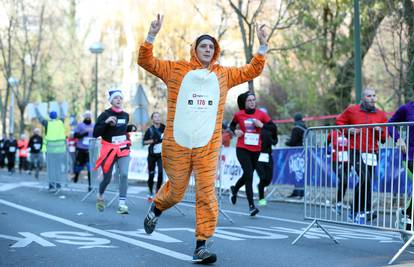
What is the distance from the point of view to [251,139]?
1330 centimetres

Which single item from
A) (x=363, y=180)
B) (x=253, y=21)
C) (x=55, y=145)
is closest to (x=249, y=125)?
(x=363, y=180)

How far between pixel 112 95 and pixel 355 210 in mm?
4828

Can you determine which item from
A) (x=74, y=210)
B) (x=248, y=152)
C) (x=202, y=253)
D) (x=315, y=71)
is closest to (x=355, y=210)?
(x=202, y=253)

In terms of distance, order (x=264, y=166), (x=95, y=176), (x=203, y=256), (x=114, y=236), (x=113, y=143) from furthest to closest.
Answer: (x=95, y=176)
(x=264, y=166)
(x=113, y=143)
(x=114, y=236)
(x=203, y=256)

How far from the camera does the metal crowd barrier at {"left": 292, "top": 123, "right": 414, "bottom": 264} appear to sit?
8422mm

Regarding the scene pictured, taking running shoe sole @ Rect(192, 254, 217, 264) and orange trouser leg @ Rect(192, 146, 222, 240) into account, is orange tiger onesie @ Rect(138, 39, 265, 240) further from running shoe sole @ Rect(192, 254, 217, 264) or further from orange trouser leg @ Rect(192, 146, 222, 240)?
running shoe sole @ Rect(192, 254, 217, 264)

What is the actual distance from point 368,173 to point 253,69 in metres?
2.04

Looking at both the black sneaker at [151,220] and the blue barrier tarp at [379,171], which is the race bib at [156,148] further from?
the black sneaker at [151,220]

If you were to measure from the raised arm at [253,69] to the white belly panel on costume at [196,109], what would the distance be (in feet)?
0.79

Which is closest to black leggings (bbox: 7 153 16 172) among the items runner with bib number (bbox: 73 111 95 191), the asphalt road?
runner with bib number (bbox: 73 111 95 191)

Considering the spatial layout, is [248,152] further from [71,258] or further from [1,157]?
[1,157]

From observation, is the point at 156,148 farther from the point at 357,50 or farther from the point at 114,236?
the point at 114,236

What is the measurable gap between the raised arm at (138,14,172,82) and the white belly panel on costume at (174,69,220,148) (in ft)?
0.69

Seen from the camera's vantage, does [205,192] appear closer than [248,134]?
Yes
